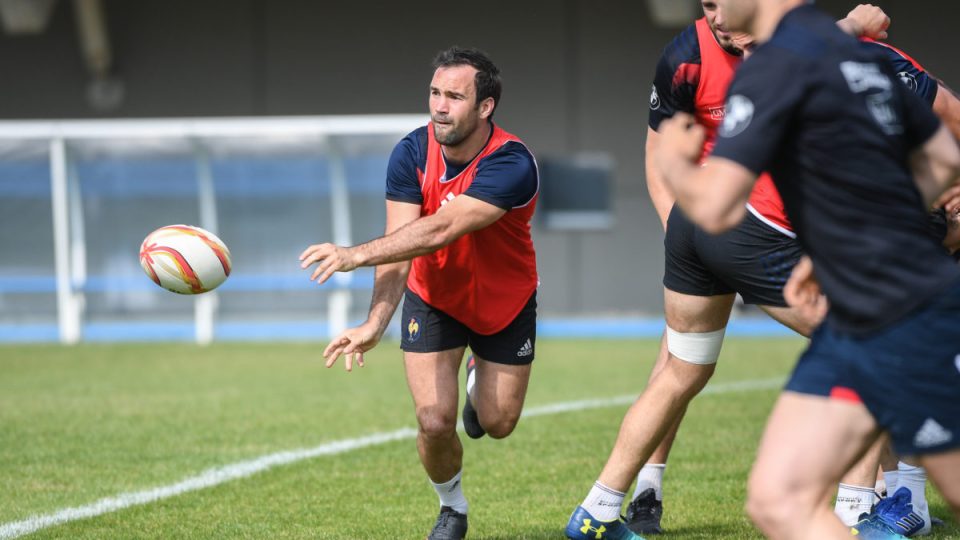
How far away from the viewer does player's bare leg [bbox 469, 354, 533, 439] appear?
18.3 feet

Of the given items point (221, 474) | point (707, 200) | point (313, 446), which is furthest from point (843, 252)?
point (313, 446)

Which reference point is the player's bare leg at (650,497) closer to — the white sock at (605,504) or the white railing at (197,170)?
the white sock at (605,504)

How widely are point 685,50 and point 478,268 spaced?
1328 mm

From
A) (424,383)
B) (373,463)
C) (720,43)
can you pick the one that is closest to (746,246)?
(720,43)

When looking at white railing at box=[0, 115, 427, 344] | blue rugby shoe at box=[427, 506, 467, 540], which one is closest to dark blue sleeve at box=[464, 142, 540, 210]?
blue rugby shoe at box=[427, 506, 467, 540]

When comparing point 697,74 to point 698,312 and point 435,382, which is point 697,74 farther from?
point 435,382

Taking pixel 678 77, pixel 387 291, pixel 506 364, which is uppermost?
pixel 678 77

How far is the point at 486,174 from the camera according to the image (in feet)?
16.7

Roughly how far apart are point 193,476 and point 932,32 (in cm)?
2001

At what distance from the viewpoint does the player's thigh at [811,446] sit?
3.06 metres

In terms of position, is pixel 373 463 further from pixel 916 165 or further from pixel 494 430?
pixel 916 165

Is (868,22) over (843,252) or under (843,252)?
over

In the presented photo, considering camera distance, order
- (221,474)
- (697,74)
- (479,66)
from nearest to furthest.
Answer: (697,74) → (479,66) → (221,474)

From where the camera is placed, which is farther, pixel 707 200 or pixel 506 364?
pixel 506 364
